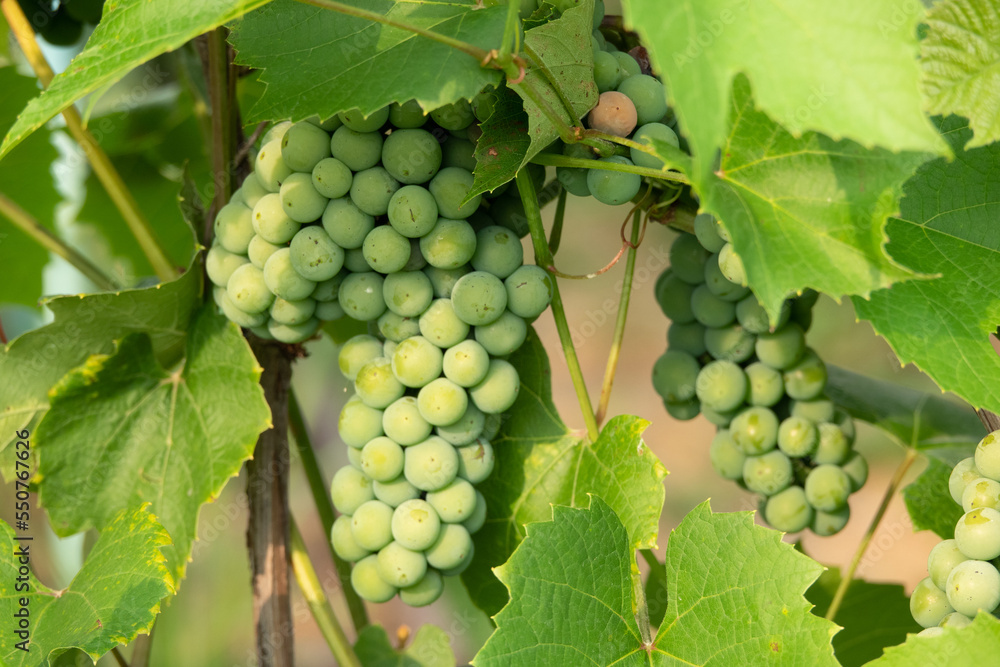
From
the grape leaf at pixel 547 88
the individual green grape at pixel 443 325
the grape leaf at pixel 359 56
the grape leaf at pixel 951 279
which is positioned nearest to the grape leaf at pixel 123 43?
the grape leaf at pixel 359 56

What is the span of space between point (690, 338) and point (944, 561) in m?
0.39

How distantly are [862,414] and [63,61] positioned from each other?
1277mm

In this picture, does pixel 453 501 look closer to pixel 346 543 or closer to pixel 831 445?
pixel 346 543

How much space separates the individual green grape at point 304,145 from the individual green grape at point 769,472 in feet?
2.08

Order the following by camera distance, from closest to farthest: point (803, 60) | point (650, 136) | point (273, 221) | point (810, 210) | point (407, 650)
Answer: point (803, 60)
point (810, 210)
point (650, 136)
point (273, 221)
point (407, 650)

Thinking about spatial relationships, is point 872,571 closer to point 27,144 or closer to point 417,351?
point 417,351

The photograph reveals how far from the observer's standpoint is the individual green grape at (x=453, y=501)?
0.85 metres

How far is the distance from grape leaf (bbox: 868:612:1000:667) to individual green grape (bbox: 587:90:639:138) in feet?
1.60

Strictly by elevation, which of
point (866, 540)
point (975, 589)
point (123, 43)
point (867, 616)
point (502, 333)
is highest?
point (123, 43)

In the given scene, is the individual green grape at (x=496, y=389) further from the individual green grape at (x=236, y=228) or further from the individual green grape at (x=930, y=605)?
the individual green grape at (x=930, y=605)

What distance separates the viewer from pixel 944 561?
738 millimetres

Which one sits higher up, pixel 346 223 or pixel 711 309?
pixel 346 223

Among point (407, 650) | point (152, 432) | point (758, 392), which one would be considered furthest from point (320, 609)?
point (758, 392)

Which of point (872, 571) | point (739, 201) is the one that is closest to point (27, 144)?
point (739, 201)
